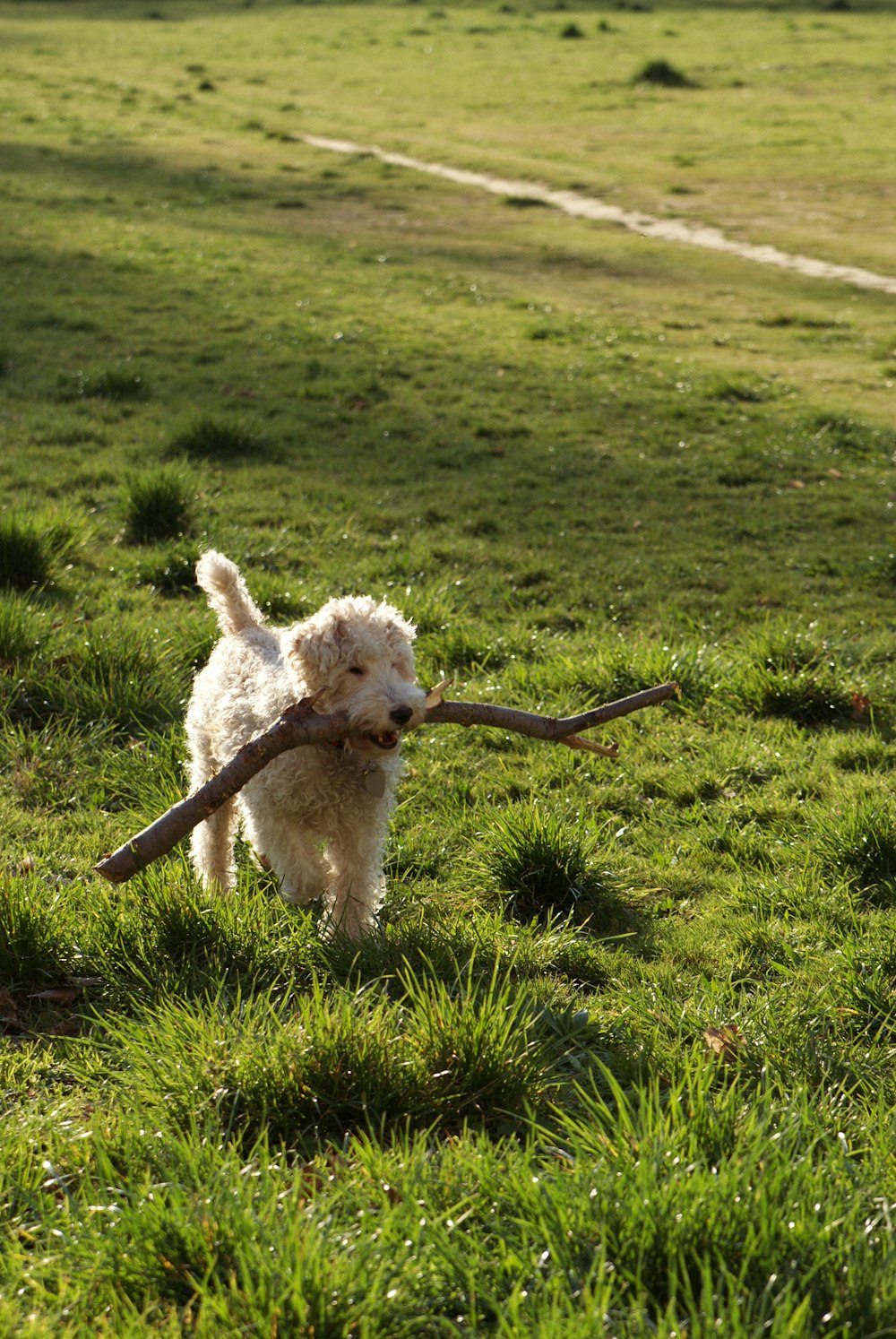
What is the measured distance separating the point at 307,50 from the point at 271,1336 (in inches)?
1635

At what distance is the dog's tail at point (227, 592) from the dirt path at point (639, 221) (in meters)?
12.6

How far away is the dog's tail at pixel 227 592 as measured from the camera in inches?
199

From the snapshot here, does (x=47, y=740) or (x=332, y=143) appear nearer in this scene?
(x=47, y=740)

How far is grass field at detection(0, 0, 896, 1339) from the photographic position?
8.34 feet

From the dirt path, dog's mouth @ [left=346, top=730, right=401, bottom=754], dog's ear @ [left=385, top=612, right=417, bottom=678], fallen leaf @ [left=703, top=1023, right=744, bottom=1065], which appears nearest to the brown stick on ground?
dog's mouth @ [left=346, top=730, right=401, bottom=754]

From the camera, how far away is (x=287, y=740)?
4.04 metres

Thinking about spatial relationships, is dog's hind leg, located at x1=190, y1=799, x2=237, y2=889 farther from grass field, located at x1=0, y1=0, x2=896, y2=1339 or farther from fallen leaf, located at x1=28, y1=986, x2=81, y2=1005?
fallen leaf, located at x1=28, y1=986, x2=81, y2=1005

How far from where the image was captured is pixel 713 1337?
225 centimetres

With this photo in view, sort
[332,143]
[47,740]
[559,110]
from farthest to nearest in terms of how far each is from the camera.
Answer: [559,110]
[332,143]
[47,740]

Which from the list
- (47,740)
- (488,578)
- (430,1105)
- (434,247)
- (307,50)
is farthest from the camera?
(307,50)

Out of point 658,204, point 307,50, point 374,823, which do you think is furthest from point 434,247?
point 307,50

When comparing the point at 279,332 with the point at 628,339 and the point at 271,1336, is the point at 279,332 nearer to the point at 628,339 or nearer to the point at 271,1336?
the point at 628,339

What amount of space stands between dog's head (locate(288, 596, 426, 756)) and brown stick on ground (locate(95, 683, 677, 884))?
7cm

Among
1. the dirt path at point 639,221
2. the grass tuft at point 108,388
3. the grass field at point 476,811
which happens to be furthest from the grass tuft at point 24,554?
the dirt path at point 639,221
